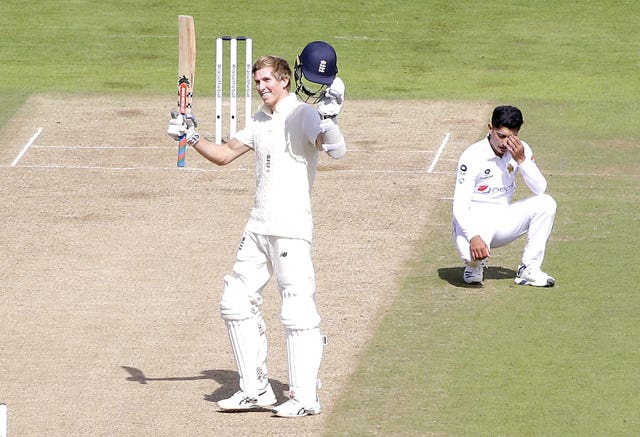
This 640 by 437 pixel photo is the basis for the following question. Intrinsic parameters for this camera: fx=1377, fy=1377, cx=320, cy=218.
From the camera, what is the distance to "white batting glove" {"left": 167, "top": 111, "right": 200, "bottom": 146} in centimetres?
938

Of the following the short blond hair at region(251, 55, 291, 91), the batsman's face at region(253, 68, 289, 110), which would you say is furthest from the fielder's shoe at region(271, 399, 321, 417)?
the short blond hair at region(251, 55, 291, 91)

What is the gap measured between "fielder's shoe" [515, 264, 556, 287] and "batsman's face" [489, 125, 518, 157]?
105 centimetres

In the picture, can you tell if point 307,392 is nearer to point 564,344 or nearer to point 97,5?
point 564,344

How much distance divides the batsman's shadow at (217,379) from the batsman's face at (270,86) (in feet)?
6.85

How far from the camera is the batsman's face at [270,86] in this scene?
9.09 meters

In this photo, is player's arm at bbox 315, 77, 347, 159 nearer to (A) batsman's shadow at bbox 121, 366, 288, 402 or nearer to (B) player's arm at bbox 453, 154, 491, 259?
(A) batsman's shadow at bbox 121, 366, 288, 402

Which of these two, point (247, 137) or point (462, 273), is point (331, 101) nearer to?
point (247, 137)

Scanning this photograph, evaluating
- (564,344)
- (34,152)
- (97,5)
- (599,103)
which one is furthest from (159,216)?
(97,5)

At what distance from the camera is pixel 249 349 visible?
30.3 feet

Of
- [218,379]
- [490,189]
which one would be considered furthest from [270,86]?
[490,189]

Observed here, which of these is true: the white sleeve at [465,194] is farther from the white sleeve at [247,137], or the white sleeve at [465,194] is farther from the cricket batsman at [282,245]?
the white sleeve at [247,137]

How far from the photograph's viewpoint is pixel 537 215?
12.3 m

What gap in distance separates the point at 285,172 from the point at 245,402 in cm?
159

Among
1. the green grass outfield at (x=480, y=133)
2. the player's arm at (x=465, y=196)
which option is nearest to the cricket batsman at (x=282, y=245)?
the green grass outfield at (x=480, y=133)
